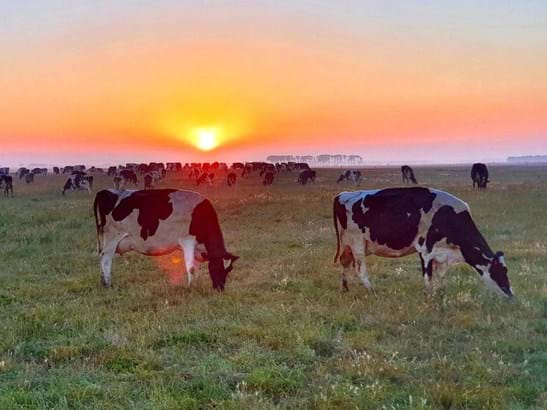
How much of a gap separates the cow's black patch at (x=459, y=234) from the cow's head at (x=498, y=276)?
0.19 m

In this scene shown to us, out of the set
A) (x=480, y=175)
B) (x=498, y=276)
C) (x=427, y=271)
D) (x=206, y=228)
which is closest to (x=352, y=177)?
(x=480, y=175)

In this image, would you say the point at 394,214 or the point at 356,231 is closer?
the point at 394,214

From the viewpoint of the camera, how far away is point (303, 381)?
238 inches

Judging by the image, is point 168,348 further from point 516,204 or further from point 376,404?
point 516,204

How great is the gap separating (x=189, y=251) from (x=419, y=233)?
447cm

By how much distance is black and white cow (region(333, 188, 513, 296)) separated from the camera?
996 centimetres

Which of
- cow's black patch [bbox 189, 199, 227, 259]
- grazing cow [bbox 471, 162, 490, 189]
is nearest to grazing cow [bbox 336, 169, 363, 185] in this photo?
grazing cow [bbox 471, 162, 490, 189]

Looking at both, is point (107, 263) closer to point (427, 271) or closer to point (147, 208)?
point (147, 208)

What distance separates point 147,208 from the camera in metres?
11.8

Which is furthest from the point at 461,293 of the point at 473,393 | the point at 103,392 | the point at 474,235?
the point at 103,392

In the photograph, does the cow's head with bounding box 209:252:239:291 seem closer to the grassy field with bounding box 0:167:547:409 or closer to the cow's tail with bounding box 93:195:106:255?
the grassy field with bounding box 0:167:547:409

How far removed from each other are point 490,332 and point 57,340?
5799 mm

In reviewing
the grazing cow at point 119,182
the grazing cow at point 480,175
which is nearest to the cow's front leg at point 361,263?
the grazing cow at point 480,175

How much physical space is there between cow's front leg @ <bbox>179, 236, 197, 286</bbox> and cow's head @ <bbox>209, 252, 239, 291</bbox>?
483mm
